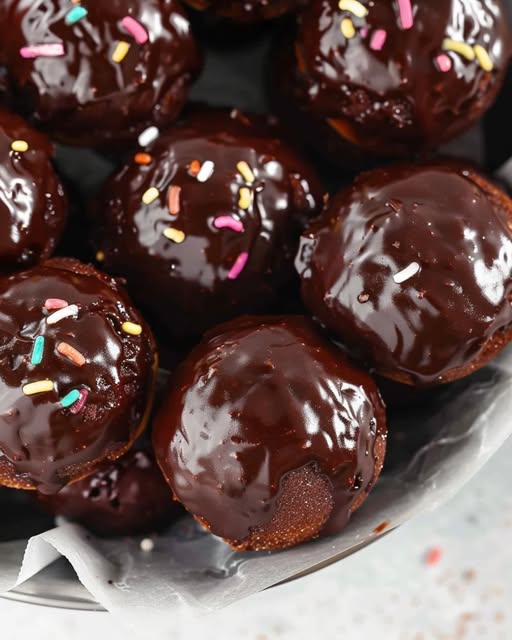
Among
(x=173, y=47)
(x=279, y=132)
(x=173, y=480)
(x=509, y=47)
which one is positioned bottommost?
(x=173, y=480)

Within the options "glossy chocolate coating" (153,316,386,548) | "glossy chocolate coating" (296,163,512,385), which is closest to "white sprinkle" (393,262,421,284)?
"glossy chocolate coating" (296,163,512,385)

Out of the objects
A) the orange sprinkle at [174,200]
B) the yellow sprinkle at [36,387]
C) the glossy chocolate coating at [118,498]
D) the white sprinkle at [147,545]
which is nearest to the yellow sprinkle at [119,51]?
the orange sprinkle at [174,200]

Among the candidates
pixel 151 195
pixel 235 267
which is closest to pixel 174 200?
pixel 151 195

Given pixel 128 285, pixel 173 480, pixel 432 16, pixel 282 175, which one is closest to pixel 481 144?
pixel 432 16

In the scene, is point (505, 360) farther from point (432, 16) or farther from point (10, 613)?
point (10, 613)

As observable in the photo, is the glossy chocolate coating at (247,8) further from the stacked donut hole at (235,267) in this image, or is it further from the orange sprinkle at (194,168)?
the orange sprinkle at (194,168)

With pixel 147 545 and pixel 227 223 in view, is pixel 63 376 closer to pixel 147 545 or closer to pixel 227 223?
pixel 227 223
